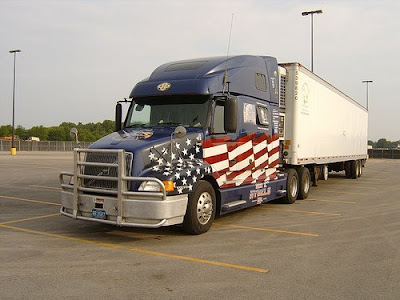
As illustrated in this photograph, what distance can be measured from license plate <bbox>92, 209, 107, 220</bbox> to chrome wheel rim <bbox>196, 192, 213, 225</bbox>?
5.08ft

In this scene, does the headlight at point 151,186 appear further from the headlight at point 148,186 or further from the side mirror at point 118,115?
the side mirror at point 118,115

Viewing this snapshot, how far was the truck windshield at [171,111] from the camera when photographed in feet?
25.2

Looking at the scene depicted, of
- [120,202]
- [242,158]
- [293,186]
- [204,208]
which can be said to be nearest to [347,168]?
[293,186]

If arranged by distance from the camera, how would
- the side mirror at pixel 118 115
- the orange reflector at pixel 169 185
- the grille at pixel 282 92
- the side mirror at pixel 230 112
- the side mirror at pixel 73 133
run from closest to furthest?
1. the orange reflector at pixel 169 185
2. the side mirror at pixel 230 112
3. the side mirror at pixel 73 133
4. the side mirror at pixel 118 115
5. the grille at pixel 282 92

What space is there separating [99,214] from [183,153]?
1.68 m

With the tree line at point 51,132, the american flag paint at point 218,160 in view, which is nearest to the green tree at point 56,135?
the tree line at point 51,132

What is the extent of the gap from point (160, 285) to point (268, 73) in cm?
644

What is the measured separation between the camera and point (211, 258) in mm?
5914

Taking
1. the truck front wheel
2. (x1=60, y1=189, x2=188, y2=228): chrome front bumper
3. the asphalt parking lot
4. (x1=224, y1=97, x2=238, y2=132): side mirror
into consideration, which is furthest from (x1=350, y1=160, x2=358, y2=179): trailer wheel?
(x1=60, y1=189, x2=188, y2=228): chrome front bumper

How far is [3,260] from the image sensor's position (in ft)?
18.8

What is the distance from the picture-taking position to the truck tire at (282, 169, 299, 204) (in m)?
11.1

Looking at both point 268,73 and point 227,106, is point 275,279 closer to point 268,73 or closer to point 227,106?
point 227,106

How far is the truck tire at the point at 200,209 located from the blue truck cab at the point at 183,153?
0.7 inches

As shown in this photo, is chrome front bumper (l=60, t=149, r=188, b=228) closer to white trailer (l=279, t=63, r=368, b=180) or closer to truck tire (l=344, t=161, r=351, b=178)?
white trailer (l=279, t=63, r=368, b=180)
